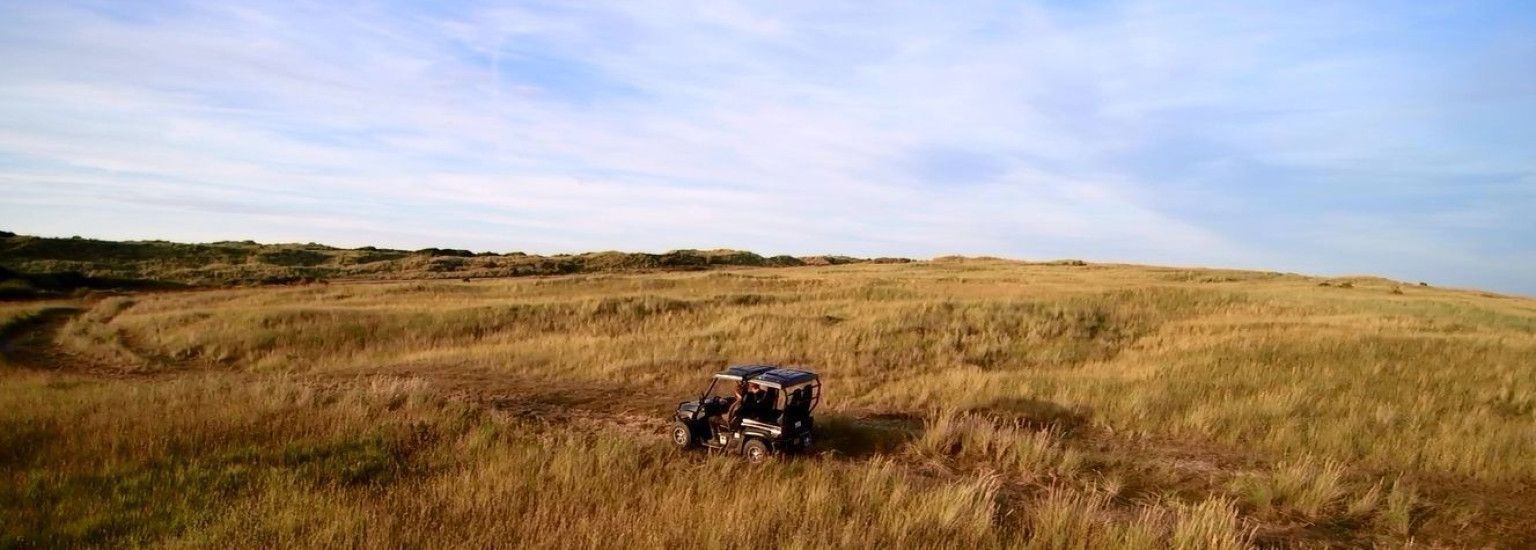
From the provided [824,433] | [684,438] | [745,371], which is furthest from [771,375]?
[824,433]

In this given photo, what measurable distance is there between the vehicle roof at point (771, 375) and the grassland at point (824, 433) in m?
1.22

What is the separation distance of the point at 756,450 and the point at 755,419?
1.39 feet

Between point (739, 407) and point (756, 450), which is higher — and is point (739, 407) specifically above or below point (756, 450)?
above

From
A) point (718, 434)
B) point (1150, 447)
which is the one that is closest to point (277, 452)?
point (718, 434)

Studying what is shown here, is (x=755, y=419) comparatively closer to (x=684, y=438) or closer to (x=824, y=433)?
(x=684, y=438)

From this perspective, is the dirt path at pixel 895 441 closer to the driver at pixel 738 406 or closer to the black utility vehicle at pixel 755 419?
the black utility vehicle at pixel 755 419

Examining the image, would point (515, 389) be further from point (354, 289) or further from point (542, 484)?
point (354, 289)

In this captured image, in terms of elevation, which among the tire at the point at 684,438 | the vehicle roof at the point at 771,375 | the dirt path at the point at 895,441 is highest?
the vehicle roof at the point at 771,375

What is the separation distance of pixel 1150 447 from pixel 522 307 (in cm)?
1974

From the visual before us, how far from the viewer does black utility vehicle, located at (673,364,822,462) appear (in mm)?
9234

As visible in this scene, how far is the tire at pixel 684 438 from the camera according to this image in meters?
9.86

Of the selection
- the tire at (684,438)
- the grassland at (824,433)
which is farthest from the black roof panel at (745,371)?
the grassland at (824,433)

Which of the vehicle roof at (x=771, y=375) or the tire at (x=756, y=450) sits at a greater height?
the vehicle roof at (x=771, y=375)

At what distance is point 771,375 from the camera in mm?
9617
